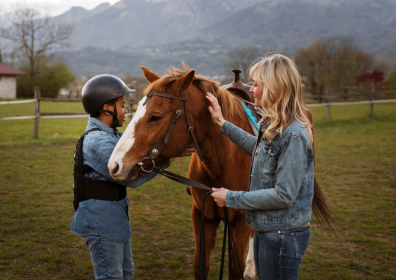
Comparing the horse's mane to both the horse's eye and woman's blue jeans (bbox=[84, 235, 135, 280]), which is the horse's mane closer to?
the horse's eye

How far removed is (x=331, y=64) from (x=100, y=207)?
→ 133 ft

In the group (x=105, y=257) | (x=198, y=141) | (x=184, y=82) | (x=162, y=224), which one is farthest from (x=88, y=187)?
(x=162, y=224)

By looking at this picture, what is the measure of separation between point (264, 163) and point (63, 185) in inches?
226

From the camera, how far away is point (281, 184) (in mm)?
1636

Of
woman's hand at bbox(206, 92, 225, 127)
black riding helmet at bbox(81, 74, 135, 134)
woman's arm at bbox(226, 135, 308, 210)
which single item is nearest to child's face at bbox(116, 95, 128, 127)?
black riding helmet at bbox(81, 74, 135, 134)

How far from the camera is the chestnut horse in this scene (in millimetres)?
2011

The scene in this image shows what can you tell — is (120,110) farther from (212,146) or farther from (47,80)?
(47,80)

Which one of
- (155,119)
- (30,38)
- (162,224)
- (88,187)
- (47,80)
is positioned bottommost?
(162,224)

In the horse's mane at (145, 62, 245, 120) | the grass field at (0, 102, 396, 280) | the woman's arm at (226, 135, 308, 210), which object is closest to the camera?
the woman's arm at (226, 135, 308, 210)

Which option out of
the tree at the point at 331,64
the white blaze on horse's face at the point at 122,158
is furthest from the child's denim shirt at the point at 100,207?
the tree at the point at 331,64

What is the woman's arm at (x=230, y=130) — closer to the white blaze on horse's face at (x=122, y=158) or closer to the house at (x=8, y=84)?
the white blaze on horse's face at (x=122, y=158)

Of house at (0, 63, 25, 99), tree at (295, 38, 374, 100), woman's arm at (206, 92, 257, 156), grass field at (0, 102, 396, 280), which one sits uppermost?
tree at (295, 38, 374, 100)

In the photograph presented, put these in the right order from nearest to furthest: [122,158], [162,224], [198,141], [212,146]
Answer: [122,158]
[198,141]
[212,146]
[162,224]

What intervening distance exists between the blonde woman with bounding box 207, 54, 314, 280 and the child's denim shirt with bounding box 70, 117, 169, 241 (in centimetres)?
76
